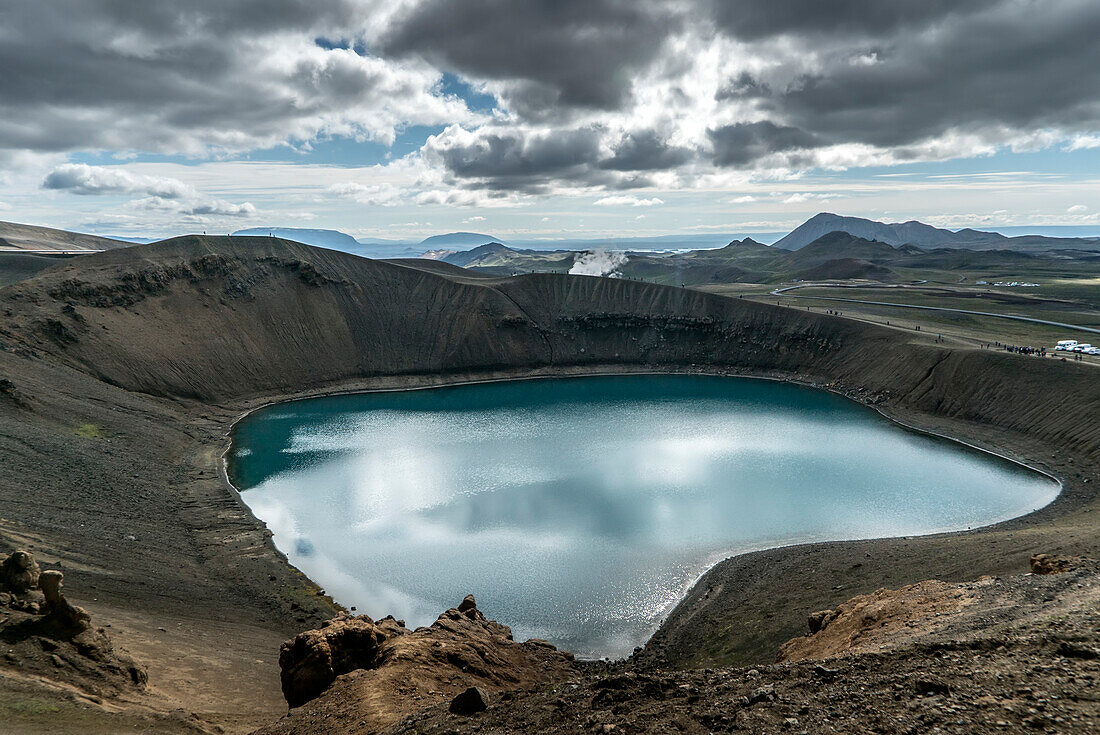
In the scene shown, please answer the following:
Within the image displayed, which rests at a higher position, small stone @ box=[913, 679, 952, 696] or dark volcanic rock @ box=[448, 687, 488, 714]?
small stone @ box=[913, 679, 952, 696]

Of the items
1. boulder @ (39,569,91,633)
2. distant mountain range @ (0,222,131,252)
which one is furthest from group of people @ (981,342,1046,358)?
distant mountain range @ (0,222,131,252)

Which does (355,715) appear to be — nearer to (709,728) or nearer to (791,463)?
(709,728)

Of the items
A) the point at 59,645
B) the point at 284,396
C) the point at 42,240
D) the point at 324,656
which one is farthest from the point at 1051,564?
the point at 42,240

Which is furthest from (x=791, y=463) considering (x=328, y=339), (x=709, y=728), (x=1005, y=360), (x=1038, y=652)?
(x=328, y=339)

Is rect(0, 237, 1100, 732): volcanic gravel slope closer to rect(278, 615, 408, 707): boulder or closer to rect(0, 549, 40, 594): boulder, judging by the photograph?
rect(278, 615, 408, 707): boulder

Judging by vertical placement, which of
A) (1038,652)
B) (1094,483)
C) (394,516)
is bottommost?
(394,516)

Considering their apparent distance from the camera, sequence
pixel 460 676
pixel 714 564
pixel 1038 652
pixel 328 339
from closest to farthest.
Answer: pixel 1038 652 < pixel 460 676 < pixel 714 564 < pixel 328 339

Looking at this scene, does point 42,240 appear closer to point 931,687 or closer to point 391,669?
point 391,669
